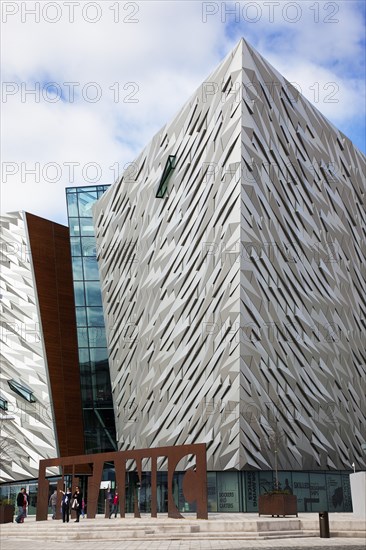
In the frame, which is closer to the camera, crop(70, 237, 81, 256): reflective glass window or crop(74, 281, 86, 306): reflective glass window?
crop(74, 281, 86, 306): reflective glass window

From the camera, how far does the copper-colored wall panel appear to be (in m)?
46.6

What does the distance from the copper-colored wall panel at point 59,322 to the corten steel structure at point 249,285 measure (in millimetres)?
4063

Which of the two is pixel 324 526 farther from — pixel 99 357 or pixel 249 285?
pixel 99 357

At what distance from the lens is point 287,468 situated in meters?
35.9

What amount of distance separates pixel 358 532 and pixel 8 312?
31.9m

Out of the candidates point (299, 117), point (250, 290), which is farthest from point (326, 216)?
point (250, 290)

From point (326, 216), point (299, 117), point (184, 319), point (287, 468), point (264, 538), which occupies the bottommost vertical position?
point (264, 538)

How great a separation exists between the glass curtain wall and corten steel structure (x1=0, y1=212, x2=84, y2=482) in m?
0.70

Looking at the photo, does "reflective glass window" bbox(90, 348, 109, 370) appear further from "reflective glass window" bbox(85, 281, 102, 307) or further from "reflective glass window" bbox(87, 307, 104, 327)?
"reflective glass window" bbox(85, 281, 102, 307)

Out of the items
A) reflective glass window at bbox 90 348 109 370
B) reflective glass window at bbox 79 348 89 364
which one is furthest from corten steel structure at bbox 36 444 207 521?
reflective glass window at bbox 79 348 89 364

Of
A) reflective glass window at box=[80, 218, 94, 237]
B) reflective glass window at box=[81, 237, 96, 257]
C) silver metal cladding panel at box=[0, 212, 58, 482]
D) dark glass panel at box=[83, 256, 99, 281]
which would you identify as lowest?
silver metal cladding panel at box=[0, 212, 58, 482]

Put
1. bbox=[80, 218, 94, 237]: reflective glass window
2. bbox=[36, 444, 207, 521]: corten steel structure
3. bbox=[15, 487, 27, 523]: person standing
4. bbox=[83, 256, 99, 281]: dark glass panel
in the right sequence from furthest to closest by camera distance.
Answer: bbox=[80, 218, 94, 237]: reflective glass window < bbox=[83, 256, 99, 281]: dark glass panel < bbox=[15, 487, 27, 523]: person standing < bbox=[36, 444, 207, 521]: corten steel structure

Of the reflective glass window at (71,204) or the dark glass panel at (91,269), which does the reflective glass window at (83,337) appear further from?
the reflective glass window at (71,204)

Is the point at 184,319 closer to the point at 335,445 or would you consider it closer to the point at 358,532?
the point at 335,445
